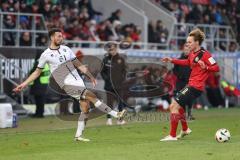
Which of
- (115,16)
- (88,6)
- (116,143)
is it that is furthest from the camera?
(115,16)

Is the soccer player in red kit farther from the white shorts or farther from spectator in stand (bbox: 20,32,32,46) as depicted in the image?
spectator in stand (bbox: 20,32,32,46)

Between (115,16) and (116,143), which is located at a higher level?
(115,16)

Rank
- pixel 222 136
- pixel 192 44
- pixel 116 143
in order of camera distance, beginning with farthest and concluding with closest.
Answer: pixel 192 44
pixel 116 143
pixel 222 136

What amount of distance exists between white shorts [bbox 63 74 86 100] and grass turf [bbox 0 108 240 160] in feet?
3.46

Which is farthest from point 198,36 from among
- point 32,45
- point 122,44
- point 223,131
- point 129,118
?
point 122,44

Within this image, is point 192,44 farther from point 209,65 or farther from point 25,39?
point 25,39

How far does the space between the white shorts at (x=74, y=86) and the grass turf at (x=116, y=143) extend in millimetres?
1053

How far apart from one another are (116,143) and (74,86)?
1.66m

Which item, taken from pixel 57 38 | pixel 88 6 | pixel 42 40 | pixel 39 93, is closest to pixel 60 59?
pixel 57 38

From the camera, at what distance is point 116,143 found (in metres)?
14.6

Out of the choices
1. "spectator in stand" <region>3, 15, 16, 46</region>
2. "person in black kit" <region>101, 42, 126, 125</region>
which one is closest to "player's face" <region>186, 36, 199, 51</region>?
"person in black kit" <region>101, 42, 126, 125</region>

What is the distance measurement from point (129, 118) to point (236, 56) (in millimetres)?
10649

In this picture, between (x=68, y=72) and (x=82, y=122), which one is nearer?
(x=82, y=122)

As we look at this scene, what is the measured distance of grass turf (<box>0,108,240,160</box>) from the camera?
40.1 feet
